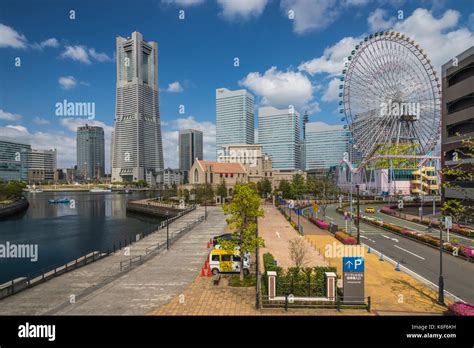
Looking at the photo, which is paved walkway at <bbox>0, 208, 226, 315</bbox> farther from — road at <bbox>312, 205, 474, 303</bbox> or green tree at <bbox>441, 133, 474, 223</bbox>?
road at <bbox>312, 205, 474, 303</bbox>

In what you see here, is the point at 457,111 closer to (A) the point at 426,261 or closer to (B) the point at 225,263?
(A) the point at 426,261

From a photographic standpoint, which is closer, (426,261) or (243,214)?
(243,214)

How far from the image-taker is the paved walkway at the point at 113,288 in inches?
621

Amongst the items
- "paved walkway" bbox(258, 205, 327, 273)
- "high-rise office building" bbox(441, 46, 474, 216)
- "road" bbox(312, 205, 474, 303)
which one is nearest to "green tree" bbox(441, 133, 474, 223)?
"high-rise office building" bbox(441, 46, 474, 216)

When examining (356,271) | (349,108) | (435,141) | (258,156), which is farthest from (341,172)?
(356,271)

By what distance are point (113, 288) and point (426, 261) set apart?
24.2 metres

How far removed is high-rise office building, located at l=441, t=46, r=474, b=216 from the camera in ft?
151

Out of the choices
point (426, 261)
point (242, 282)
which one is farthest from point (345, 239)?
point (242, 282)

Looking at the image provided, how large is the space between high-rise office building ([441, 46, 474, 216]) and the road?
20871mm

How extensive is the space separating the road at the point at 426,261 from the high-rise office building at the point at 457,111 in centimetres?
2087

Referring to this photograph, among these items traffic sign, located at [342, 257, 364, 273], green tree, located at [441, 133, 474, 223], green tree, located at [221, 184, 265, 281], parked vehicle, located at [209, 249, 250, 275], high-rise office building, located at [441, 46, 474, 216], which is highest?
high-rise office building, located at [441, 46, 474, 216]

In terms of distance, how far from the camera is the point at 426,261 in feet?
79.5

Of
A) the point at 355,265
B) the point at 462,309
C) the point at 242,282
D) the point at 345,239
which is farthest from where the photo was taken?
the point at 345,239
